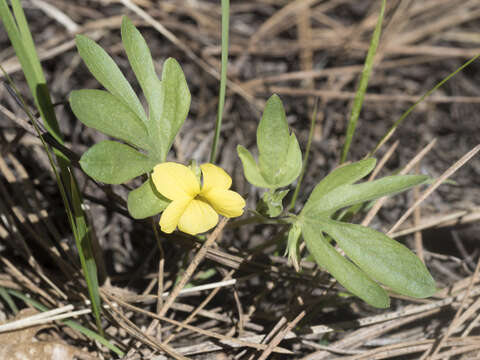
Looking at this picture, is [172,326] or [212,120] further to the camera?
[212,120]

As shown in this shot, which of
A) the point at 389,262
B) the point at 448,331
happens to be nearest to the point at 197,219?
the point at 389,262

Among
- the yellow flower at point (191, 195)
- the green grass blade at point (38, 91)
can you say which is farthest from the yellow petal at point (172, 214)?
the green grass blade at point (38, 91)

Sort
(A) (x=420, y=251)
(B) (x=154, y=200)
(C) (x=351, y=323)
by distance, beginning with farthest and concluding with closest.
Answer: (A) (x=420, y=251) < (C) (x=351, y=323) < (B) (x=154, y=200)

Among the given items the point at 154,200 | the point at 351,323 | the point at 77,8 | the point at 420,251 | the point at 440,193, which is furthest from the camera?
the point at 77,8

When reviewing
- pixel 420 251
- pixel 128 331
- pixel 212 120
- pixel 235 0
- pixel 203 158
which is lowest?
pixel 128 331

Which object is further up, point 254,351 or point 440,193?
point 440,193

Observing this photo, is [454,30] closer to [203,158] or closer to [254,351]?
[203,158]

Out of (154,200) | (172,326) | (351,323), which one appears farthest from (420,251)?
(154,200)
